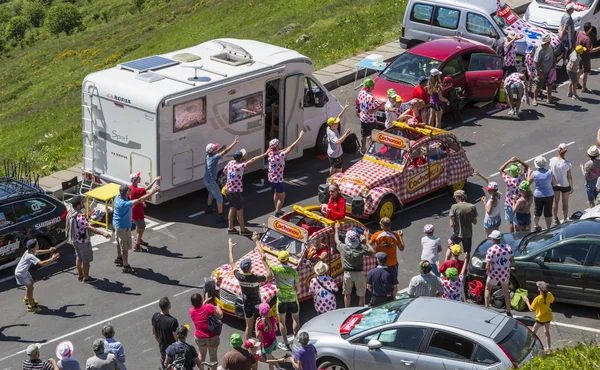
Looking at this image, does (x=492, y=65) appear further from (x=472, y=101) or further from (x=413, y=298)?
(x=413, y=298)

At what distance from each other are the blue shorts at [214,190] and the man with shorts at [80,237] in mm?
2903

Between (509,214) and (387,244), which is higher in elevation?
(387,244)

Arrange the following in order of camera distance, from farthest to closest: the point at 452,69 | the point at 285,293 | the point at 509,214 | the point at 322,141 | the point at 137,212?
the point at 452,69 → the point at 322,141 → the point at 137,212 → the point at 509,214 → the point at 285,293

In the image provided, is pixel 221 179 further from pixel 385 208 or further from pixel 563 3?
pixel 563 3

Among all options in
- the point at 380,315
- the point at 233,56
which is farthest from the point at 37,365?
the point at 233,56

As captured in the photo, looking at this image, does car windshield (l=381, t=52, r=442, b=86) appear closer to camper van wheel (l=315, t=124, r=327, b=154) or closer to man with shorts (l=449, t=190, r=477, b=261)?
camper van wheel (l=315, t=124, r=327, b=154)

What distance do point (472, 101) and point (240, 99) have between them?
22.8 feet

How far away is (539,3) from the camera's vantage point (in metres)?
28.2

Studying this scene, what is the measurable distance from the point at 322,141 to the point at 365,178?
3.81 metres

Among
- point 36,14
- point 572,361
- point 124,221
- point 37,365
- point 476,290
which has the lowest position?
point 36,14

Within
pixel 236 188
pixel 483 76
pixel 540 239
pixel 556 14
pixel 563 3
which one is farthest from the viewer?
pixel 563 3

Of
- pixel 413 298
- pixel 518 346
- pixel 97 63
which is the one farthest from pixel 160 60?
pixel 97 63

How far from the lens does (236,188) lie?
1889 cm

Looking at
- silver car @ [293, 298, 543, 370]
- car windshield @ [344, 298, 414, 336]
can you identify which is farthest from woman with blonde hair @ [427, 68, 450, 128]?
silver car @ [293, 298, 543, 370]
